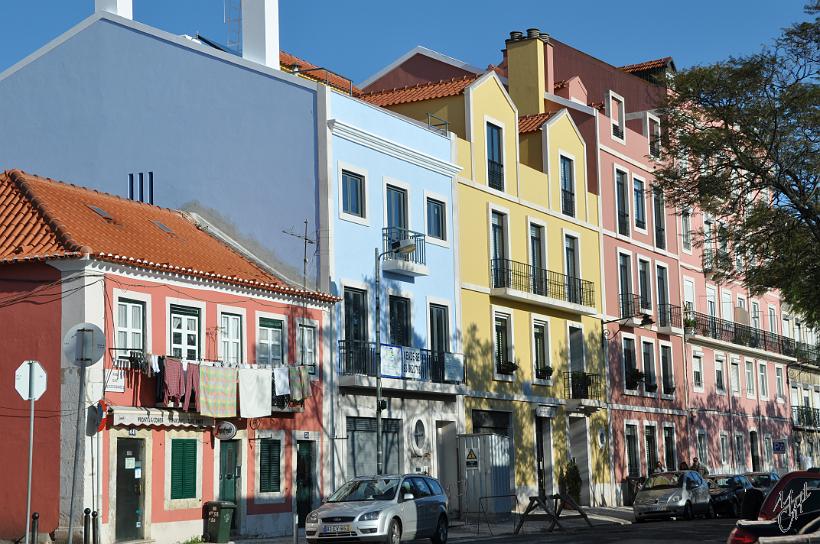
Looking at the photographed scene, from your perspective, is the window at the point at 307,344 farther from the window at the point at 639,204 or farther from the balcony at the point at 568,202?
the window at the point at 639,204

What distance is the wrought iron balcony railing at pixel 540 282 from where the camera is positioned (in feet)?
137

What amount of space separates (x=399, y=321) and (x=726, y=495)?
1092cm

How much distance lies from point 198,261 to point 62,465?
6.32m

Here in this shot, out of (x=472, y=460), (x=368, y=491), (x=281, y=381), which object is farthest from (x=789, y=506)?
(x=472, y=460)

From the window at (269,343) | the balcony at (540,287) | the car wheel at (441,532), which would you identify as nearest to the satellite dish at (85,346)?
the car wheel at (441,532)

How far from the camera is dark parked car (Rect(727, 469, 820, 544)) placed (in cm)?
1461

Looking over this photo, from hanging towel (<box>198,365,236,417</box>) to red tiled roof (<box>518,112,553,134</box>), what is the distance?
19004mm

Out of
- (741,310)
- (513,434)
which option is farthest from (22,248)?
(741,310)

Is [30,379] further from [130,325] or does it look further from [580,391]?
[580,391]

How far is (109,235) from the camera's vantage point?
2934 cm

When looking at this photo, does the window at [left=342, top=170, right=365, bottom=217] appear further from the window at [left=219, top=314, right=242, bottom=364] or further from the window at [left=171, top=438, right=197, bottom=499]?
the window at [left=171, top=438, right=197, bottom=499]

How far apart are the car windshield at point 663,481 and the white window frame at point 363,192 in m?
10.8

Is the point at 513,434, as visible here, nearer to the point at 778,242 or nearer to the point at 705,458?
the point at 778,242

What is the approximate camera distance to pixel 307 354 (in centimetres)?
3322
